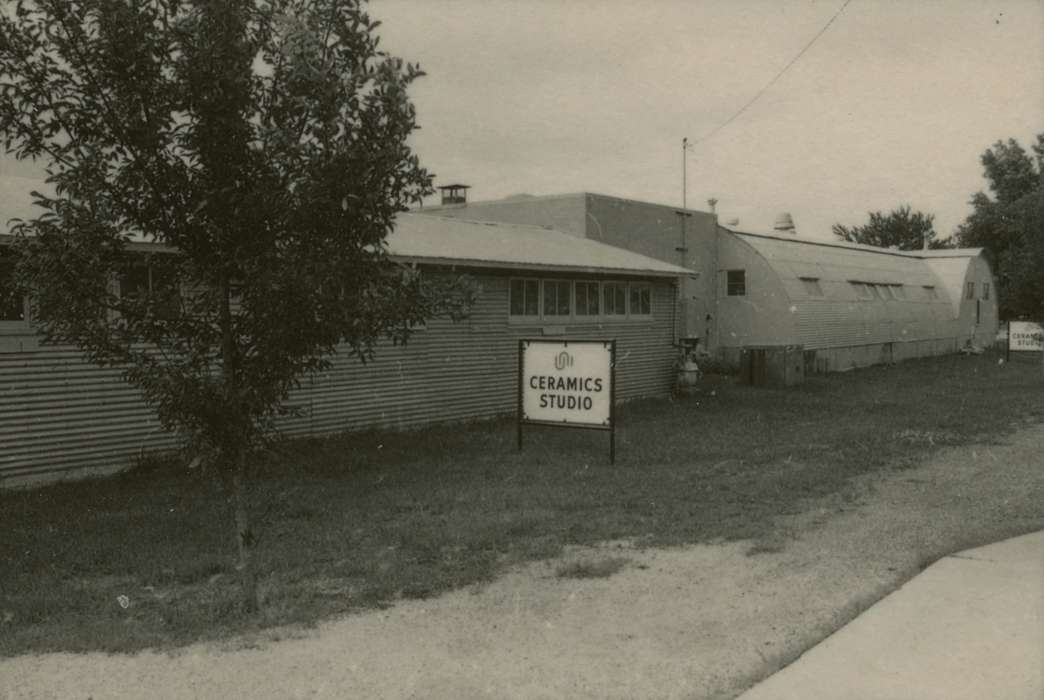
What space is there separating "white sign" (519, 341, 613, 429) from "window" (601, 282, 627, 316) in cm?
701

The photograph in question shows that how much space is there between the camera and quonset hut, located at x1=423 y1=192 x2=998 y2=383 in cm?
2411

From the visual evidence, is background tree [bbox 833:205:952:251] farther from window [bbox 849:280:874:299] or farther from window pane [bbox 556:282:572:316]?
window pane [bbox 556:282:572:316]

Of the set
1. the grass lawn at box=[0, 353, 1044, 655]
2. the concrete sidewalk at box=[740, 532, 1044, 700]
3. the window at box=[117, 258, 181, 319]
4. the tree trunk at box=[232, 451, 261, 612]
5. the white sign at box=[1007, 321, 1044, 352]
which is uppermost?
the window at box=[117, 258, 181, 319]

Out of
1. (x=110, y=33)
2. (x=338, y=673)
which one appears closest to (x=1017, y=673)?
(x=338, y=673)

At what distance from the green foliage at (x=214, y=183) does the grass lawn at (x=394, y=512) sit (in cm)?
141

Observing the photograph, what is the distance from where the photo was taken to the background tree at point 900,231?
66.5m

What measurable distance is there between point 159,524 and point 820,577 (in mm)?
5624

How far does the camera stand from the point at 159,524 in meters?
8.80

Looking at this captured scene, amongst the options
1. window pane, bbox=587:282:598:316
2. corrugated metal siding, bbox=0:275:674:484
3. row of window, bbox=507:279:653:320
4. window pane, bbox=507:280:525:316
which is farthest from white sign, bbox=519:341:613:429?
window pane, bbox=587:282:598:316

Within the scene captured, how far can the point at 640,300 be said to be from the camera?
2064 cm

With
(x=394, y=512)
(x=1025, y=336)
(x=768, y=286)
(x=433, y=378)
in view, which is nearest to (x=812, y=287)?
(x=768, y=286)

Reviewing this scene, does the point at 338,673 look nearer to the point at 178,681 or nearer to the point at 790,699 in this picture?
the point at 178,681

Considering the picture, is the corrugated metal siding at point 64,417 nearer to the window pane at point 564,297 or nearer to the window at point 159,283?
the window at point 159,283

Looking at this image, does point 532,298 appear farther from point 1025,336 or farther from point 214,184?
point 1025,336
